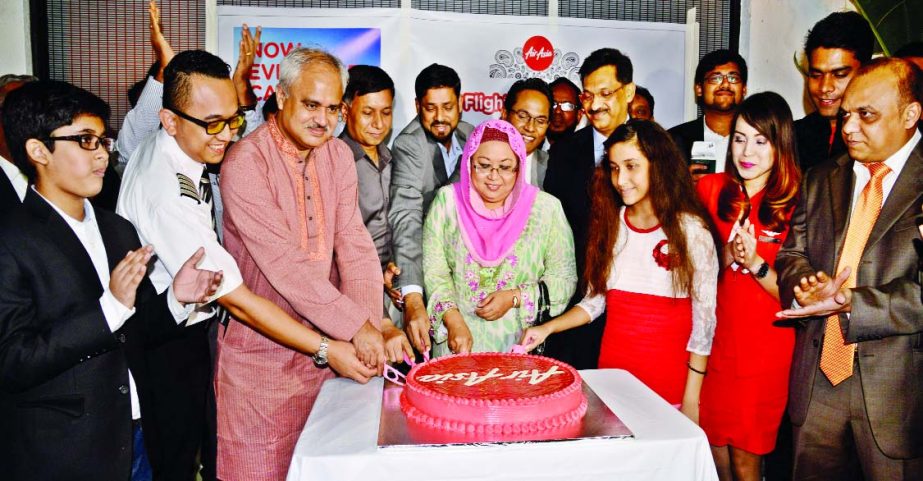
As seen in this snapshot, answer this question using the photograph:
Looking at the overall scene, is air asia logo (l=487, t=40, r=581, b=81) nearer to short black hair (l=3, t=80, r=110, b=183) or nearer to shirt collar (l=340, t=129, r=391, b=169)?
shirt collar (l=340, t=129, r=391, b=169)

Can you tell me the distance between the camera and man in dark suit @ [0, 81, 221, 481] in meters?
1.66

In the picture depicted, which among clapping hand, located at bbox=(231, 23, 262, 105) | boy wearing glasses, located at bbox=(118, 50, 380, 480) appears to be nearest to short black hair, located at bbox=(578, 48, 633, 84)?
Result: clapping hand, located at bbox=(231, 23, 262, 105)

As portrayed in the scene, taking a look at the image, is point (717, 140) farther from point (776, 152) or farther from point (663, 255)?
point (663, 255)

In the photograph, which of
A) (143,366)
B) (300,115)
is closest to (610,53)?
(300,115)

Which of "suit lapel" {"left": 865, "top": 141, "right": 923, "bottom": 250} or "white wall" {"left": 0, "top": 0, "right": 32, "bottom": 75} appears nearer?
"suit lapel" {"left": 865, "top": 141, "right": 923, "bottom": 250}

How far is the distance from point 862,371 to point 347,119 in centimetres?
244

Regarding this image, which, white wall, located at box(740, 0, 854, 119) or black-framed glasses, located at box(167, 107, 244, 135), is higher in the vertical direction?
white wall, located at box(740, 0, 854, 119)

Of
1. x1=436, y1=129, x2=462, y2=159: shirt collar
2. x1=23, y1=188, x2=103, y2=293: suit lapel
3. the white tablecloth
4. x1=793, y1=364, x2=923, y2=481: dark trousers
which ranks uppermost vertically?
x1=436, y1=129, x2=462, y2=159: shirt collar

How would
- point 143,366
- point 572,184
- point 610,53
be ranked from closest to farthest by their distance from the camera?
1. point 143,366
2. point 572,184
3. point 610,53

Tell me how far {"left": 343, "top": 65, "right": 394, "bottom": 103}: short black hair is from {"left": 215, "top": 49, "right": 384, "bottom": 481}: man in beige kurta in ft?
3.10

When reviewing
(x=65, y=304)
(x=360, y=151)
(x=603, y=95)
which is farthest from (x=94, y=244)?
(x=603, y=95)

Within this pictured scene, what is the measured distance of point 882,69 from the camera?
7.18 feet

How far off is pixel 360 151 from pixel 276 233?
3.77 feet

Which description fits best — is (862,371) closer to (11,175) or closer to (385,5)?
(11,175)
